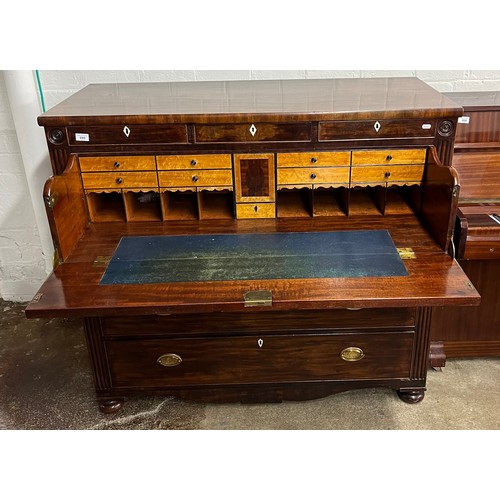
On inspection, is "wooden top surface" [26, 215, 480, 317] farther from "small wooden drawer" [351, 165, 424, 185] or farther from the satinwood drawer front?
the satinwood drawer front

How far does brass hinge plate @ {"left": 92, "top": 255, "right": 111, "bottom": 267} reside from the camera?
6.23ft

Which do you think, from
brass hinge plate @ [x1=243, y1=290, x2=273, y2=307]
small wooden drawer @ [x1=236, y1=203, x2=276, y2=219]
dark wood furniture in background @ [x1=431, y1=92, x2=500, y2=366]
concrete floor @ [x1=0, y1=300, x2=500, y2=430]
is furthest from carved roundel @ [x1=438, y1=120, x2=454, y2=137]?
concrete floor @ [x1=0, y1=300, x2=500, y2=430]

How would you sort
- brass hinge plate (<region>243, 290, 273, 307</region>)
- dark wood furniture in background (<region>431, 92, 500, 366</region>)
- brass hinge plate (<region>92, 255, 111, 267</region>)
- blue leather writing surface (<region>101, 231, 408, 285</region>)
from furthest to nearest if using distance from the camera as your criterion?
dark wood furniture in background (<region>431, 92, 500, 366</region>) → brass hinge plate (<region>92, 255, 111, 267</region>) → blue leather writing surface (<region>101, 231, 408, 285</region>) → brass hinge plate (<region>243, 290, 273, 307</region>)

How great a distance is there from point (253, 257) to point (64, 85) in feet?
5.02

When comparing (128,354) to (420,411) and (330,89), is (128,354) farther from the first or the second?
(330,89)

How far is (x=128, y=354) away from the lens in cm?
203

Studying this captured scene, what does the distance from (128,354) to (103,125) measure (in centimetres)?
88

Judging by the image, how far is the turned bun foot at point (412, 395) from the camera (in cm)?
217

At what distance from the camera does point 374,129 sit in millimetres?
2012

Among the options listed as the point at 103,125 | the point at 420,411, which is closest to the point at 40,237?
the point at 103,125

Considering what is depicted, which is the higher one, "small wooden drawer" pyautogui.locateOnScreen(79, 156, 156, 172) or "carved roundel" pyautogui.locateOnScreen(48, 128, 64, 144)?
"carved roundel" pyautogui.locateOnScreen(48, 128, 64, 144)

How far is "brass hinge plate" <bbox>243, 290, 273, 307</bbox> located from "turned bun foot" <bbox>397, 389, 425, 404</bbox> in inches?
35.0

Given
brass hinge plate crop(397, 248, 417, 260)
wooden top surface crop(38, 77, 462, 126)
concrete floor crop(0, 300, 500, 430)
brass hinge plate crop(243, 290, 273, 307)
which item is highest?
wooden top surface crop(38, 77, 462, 126)

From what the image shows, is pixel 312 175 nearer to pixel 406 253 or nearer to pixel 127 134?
pixel 406 253
